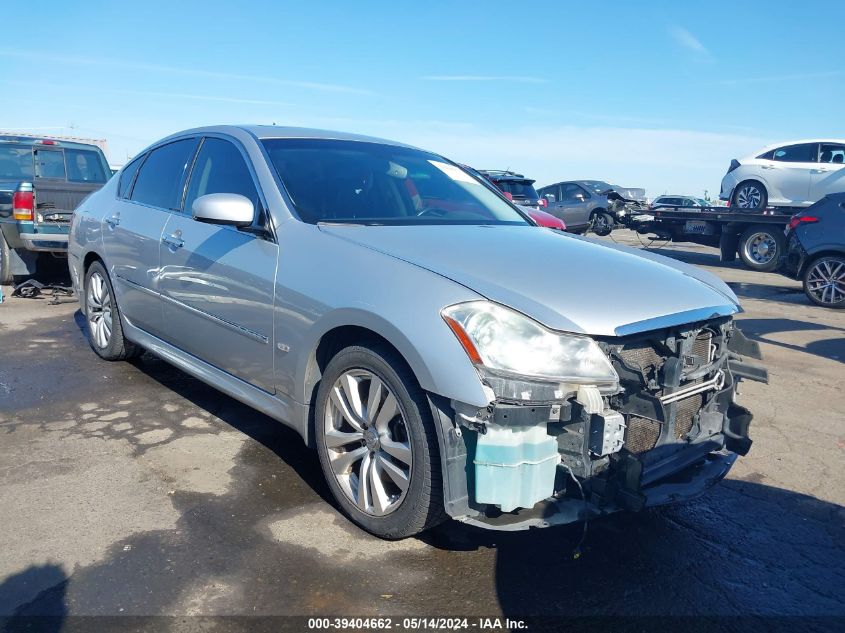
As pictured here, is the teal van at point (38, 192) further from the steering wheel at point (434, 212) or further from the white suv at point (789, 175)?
the white suv at point (789, 175)

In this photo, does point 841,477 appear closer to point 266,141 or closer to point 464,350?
point 464,350

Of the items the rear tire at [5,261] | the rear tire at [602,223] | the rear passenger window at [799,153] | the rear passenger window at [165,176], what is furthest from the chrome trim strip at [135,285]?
the rear tire at [602,223]

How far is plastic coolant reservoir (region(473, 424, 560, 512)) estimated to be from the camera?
8.19 feet

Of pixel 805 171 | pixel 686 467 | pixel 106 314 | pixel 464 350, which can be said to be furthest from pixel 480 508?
pixel 805 171

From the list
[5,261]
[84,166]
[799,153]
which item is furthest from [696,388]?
[799,153]

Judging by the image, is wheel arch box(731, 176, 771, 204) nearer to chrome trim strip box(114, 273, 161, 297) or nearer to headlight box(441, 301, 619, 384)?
chrome trim strip box(114, 273, 161, 297)

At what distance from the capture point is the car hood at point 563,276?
266cm

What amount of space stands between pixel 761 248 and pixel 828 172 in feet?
7.28

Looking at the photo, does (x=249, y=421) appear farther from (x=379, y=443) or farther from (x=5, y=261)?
(x=5, y=261)

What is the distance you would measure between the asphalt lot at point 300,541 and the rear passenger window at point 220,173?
4.60 ft

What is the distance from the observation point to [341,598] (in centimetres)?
263

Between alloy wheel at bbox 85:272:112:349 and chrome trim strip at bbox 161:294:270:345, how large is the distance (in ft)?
4.24

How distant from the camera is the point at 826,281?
1007 centimetres

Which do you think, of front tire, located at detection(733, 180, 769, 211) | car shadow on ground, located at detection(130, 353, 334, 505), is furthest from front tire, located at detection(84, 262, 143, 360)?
front tire, located at detection(733, 180, 769, 211)
